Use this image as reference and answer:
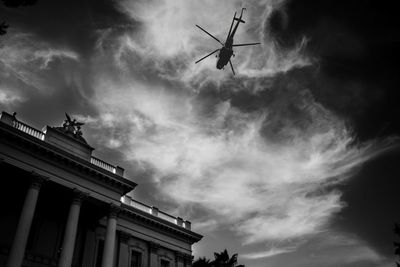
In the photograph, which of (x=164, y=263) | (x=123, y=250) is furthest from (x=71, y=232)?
(x=164, y=263)

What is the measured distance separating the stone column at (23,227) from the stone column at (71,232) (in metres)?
2.56

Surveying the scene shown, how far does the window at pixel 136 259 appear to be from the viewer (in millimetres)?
31442

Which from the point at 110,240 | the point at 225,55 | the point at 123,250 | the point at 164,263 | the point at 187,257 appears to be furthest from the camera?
the point at 187,257

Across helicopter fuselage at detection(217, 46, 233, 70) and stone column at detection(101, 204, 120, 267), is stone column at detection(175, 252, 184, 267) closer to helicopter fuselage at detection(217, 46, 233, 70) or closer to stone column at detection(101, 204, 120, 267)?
stone column at detection(101, 204, 120, 267)

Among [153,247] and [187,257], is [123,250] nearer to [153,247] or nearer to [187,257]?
[153,247]

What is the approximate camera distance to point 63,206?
2758 centimetres

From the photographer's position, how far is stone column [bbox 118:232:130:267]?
3012cm

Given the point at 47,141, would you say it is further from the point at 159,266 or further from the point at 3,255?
the point at 159,266

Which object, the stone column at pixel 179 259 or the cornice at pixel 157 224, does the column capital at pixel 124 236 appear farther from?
the stone column at pixel 179 259

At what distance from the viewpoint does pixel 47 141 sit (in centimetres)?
2650

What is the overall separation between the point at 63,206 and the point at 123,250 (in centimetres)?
666

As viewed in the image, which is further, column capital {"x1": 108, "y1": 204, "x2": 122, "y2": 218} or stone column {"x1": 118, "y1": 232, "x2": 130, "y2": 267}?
stone column {"x1": 118, "y1": 232, "x2": 130, "y2": 267}

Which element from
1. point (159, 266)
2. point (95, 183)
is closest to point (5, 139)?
point (95, 183)

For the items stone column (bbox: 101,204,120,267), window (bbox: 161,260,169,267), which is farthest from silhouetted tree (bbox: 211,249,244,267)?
stone column (bbox: 101,204,120,267)
